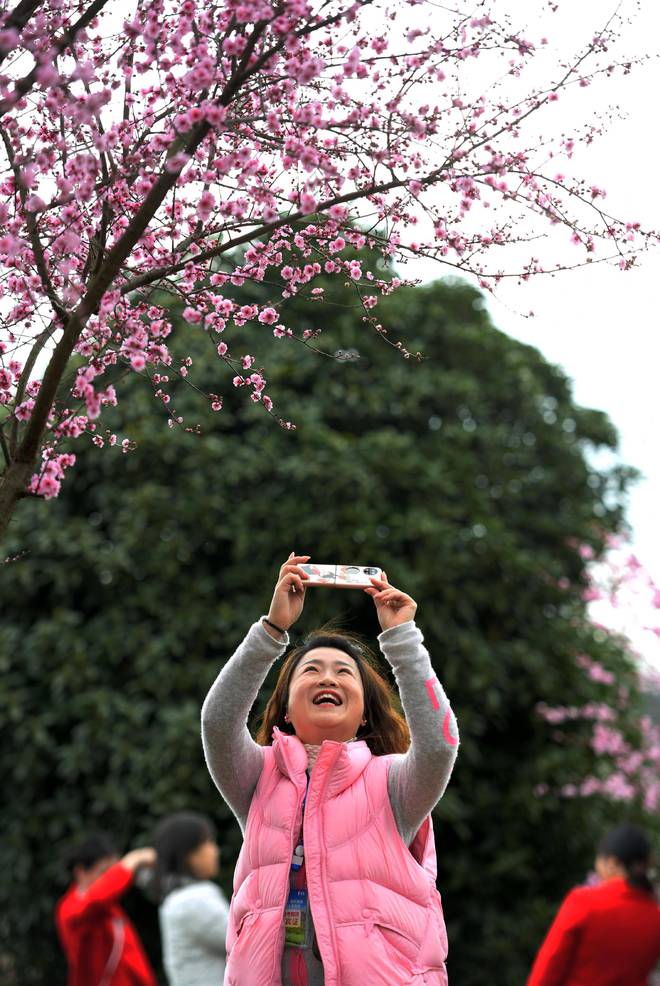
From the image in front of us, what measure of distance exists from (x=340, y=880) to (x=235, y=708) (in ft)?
1.33

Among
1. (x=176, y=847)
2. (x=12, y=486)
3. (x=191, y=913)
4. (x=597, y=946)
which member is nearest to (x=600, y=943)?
(x=597, y=946)

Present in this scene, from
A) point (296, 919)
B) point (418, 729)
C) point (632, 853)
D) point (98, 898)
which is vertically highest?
point (418, 729)

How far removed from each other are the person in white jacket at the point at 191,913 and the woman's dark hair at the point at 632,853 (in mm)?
1357

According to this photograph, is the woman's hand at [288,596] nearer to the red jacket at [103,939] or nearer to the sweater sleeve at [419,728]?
the sweater sleeve at [419,728]

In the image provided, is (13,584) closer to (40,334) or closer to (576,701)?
(576,701)

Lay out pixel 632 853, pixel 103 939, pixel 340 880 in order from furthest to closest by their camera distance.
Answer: pixel 103 939 < pixel 632 853 < pixel 340 880

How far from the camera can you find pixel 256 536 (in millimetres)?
6445

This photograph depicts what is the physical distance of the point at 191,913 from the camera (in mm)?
4113

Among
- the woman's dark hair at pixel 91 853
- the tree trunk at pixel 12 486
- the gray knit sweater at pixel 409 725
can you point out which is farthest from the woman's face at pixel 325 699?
the woman's dark hair at pixel 91 853

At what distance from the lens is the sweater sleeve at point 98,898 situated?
183 inches

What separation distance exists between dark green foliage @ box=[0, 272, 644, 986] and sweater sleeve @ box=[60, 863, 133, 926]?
3.89ft

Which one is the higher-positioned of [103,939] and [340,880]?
[340,880]

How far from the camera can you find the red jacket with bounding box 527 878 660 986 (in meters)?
3.61

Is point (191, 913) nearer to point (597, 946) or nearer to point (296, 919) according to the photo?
point (597, 946)
